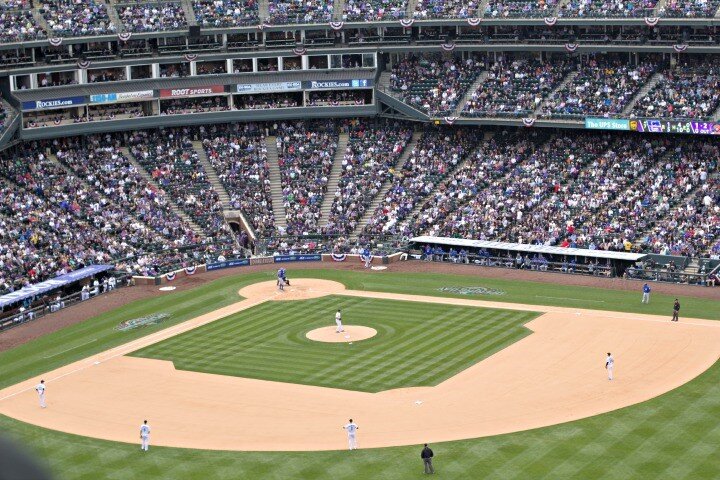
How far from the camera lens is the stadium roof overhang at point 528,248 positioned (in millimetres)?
65875

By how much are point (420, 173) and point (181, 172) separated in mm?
19492

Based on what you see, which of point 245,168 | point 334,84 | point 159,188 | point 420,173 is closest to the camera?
point 159,188

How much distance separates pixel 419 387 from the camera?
44156 mm

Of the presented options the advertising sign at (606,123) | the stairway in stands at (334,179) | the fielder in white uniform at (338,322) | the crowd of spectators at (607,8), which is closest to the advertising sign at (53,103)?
the stairway in stands at (334,179)

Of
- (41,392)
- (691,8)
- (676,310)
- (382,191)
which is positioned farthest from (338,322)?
(691,8)

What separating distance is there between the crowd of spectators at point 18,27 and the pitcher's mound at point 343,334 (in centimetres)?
3872

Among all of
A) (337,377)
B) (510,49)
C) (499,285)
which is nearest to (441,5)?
(510,49)

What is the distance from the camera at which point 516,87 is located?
3140 inches

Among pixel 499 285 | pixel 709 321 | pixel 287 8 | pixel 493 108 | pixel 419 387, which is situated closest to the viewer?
pixel 419 387

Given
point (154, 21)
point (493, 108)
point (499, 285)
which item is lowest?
point (499, 285)

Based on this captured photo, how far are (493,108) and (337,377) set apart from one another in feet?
129

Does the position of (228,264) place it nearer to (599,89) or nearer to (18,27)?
(18,27)

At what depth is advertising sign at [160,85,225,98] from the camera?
271 ft

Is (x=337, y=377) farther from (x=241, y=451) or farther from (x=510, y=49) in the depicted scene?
(x=510, y=49)
